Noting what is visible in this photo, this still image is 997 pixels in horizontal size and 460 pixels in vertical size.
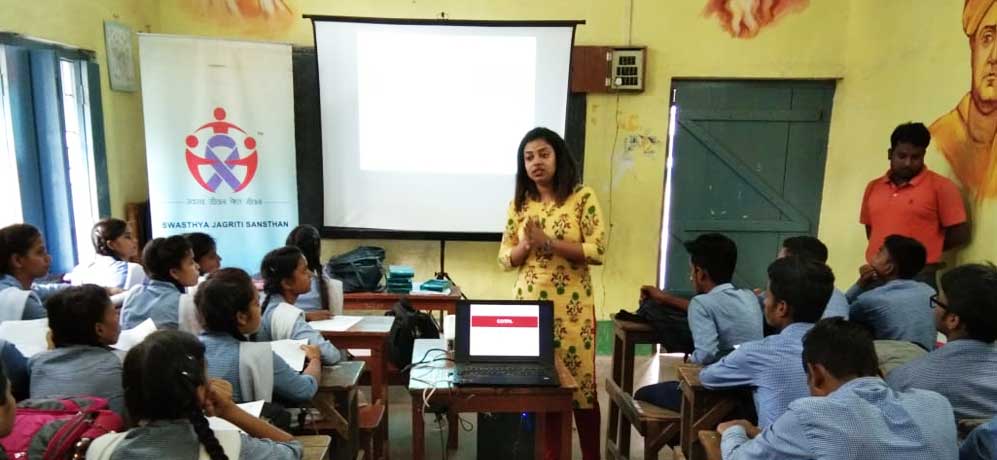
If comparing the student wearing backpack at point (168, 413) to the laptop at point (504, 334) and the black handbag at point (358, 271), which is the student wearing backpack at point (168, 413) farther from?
the black handbag at point (358, 271)

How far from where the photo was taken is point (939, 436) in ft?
3.62

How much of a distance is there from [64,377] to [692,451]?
1726 mm

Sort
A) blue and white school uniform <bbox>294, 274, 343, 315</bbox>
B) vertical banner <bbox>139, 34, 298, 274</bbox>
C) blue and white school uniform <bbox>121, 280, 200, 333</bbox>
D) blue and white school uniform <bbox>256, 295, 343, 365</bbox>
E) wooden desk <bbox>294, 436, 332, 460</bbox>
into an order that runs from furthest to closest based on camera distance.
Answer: vertical banner <bbox>139, 34, 298, 274</bbox>
blue and white school uniform <bbox>294, 274, 343, 315</bbox>
blue and white school uniform <bbox>121, 280, 200, 333</bbox>
blue and white school uniform <bbox>256, 295, 343, 365</bbox>
wooden desk <bbox>294, 436, 332, 460</bbox>

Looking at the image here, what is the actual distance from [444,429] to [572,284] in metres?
1.21

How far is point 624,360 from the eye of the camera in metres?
2.52

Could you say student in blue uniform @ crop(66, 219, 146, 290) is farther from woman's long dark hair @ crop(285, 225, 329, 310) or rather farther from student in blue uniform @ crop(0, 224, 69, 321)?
woman's long dark hair @ crop(285, 225, 329, 310)

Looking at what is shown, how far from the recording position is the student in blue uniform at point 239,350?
152 centimetres

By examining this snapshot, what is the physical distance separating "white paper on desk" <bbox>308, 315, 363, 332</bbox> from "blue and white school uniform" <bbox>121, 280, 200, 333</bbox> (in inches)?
17.4

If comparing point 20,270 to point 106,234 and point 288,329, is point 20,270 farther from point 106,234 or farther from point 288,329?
point 288,329

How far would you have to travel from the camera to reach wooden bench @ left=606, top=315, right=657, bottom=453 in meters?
2.42

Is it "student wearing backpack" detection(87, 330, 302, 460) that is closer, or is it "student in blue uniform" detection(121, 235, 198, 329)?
"student wearing backpack" detection(87, 330, 302, 460)

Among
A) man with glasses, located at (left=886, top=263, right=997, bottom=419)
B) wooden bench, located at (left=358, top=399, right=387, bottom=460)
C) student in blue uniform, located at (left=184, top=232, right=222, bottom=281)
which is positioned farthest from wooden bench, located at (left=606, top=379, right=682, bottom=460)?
student in blue uniform, located at (left=184, top=232, right=222, bottom=281)

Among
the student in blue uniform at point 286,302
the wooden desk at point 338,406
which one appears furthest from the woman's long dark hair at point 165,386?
the student in blue uniform at point 286,302

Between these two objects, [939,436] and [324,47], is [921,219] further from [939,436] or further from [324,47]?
[324,47]
